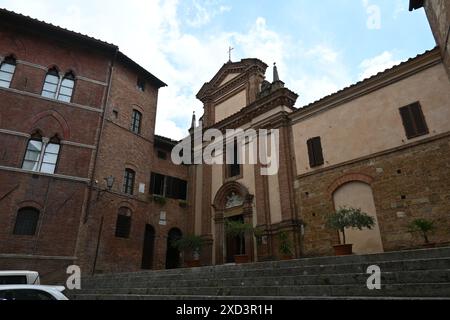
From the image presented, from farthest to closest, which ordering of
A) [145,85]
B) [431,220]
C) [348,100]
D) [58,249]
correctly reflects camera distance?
[145,85] → [348,100] → [58,249] → [431,220]

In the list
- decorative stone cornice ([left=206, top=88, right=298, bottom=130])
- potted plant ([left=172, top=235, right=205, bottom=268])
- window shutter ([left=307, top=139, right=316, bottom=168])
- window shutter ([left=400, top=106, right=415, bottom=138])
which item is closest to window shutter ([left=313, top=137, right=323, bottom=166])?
window shutter ([left=307, top=139, right=316, bottom=168])

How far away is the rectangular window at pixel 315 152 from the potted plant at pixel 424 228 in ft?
15.2

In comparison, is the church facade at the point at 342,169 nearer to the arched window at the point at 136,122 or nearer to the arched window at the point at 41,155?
the arched window at the point at 136,122

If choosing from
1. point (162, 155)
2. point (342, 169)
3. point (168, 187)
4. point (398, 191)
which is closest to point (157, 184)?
point (168, 187)

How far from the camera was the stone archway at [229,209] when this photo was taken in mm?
16578

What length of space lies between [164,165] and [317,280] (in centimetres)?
1500

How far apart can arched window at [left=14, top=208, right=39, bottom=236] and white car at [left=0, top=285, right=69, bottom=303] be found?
8705 millimetres

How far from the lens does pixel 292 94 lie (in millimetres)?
17000

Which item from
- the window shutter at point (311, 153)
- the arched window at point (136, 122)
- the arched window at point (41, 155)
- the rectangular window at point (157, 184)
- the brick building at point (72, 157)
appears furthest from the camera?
the rectangular window at point (157, 184)

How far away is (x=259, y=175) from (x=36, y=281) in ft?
36.0

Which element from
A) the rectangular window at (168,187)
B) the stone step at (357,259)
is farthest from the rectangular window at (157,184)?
the stone step at (357,259)

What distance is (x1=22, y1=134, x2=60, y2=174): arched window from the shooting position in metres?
13.7
